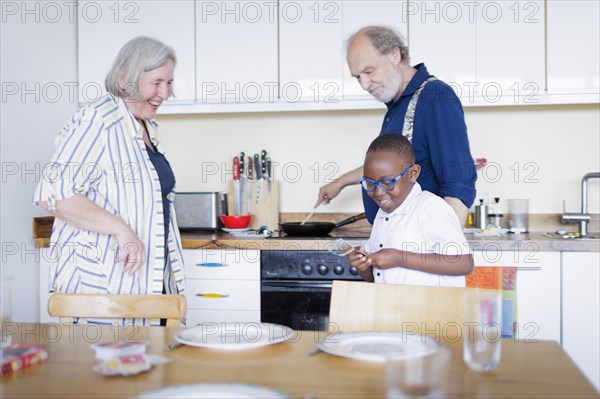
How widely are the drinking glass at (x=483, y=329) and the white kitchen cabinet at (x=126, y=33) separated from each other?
220 centimetres

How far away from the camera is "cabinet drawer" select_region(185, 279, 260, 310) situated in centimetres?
264

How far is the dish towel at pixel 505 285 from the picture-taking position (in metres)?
2.48

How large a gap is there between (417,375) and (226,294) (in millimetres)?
1700

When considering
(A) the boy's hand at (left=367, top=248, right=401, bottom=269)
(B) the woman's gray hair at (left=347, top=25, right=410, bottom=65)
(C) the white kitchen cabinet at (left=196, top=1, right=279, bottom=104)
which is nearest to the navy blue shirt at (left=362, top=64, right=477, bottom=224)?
(B) the woman's gray hair at (left=347, top=25, right=410, bottom=65)

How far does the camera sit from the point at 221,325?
55.2 inches

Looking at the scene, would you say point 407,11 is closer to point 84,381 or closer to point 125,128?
point 125,128

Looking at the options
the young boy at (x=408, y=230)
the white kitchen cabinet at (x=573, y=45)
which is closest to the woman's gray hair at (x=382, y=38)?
the young boy at (x=408, y=230)

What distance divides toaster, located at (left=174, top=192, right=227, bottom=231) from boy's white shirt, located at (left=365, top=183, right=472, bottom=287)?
1498mm

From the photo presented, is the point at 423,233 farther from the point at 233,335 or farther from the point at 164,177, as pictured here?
the point at 164,177

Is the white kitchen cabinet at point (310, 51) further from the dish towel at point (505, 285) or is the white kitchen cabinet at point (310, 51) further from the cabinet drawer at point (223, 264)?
the dish towel at point (505, 285)

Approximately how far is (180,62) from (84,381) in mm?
2178

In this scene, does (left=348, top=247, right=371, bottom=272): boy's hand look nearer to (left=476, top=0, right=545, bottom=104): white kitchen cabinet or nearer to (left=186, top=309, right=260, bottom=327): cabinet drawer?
(left=186, top=309, right=260, bottom=327): cabinet drawer

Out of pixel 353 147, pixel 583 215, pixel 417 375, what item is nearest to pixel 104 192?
pixel 417 375

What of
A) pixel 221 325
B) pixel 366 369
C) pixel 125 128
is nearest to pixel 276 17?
pixel 125 128
